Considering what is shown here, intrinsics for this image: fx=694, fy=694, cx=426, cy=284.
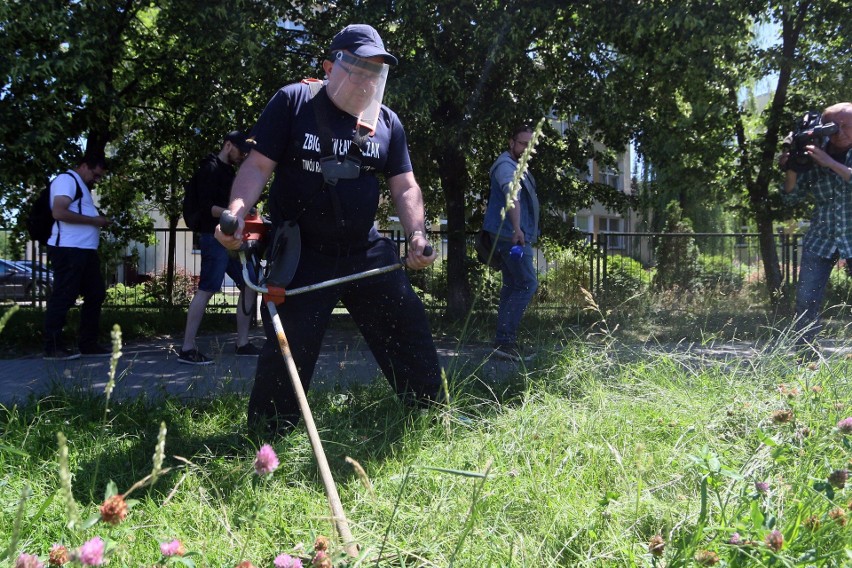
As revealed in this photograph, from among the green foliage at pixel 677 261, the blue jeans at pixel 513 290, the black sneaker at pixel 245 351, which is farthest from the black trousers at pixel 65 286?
the green foliage at pixel 677 261

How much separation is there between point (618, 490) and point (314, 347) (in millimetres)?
1492

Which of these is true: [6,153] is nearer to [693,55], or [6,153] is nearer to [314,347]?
[314,347]

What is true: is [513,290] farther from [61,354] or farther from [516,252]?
[61,354]

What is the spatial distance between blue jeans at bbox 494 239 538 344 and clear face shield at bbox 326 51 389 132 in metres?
2.55

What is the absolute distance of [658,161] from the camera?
8688 mm

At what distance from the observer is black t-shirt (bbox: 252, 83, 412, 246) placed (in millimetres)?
3148

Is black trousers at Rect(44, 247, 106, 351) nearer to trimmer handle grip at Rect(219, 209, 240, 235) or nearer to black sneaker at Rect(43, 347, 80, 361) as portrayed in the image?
black sneaker at Rect(43, 347, 80, 361)

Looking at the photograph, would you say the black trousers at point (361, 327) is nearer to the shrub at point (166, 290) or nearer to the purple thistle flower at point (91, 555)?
the purple thistle flower at point (91, 555)

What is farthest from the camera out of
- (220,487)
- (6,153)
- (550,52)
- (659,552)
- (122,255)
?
(122,255)

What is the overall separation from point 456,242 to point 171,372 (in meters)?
4.83

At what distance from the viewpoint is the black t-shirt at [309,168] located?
124 inches

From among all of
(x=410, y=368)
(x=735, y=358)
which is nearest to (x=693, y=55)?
(x=735, y=358)

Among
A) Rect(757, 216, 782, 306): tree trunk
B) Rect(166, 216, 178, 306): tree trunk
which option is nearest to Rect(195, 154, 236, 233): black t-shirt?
Rect(166, 216, 178, 306): tree trunk

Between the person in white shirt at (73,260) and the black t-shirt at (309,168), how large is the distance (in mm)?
3332
